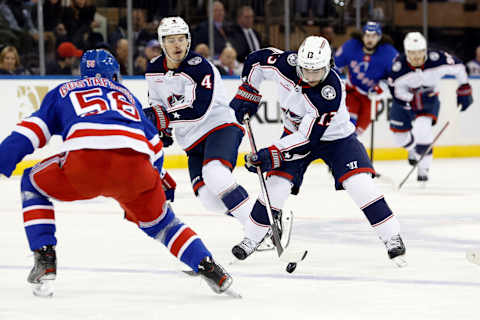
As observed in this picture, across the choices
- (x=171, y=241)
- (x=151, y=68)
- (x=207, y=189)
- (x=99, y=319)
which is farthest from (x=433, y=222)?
(x=99, y=319)

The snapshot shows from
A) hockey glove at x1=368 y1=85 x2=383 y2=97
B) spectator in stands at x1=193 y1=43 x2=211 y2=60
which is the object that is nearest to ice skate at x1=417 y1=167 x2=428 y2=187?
hockey glove at x1=368 y1=85 x2=383 y2=97

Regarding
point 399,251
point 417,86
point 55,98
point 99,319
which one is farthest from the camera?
point 417,86

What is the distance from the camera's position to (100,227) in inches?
227

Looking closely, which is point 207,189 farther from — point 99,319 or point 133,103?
point 99,319

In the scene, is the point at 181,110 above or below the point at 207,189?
above

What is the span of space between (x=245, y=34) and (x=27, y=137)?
7.43 metres

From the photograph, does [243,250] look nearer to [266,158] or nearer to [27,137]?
[266,158]

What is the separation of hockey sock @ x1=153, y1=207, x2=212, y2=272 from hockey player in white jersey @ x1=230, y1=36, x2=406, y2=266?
3.01ft

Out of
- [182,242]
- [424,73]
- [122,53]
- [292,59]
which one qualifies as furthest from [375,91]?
[182,242]

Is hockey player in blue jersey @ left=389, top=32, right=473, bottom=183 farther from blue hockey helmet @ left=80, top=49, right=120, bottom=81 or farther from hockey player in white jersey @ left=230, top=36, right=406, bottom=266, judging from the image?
blue hockey helmet @ left=80, top=49, right=120, bottom=81

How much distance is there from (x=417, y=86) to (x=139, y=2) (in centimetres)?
294

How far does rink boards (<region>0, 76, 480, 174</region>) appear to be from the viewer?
922 centimetres

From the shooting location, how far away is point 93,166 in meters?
3.33

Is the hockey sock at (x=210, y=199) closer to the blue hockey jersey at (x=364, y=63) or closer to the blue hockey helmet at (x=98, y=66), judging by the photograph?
the blue hockey helmet at (x=98, y=66)
